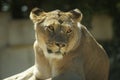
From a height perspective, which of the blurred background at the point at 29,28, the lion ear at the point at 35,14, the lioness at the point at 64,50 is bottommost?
the blurred background at the point at 29,28

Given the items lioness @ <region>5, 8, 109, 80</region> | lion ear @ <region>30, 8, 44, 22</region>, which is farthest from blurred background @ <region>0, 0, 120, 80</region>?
lion ear @ <region>30, 8, 44, 22</region>

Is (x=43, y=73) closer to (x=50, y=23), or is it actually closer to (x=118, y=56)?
(x=50, y=23)

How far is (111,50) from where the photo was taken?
13.5 m

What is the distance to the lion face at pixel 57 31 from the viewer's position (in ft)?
19.2

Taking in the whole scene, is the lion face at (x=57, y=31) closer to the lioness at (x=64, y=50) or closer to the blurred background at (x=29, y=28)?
the lioness at (x=64, y=50)

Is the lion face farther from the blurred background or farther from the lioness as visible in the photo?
the blurred background

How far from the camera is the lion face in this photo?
5.86 metres

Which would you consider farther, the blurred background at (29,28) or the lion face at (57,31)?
the blurred background at (29,28)

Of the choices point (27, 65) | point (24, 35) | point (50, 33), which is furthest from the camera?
point (24, 35)

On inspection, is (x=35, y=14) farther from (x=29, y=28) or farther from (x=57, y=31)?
(x=29, y=28)

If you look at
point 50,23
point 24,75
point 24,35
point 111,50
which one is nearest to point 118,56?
point 111,50

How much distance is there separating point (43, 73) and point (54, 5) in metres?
5.73

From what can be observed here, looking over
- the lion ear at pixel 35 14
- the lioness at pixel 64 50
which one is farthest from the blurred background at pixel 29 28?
the lion ear at pixel 35 14

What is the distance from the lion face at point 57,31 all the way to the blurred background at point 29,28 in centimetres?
464
